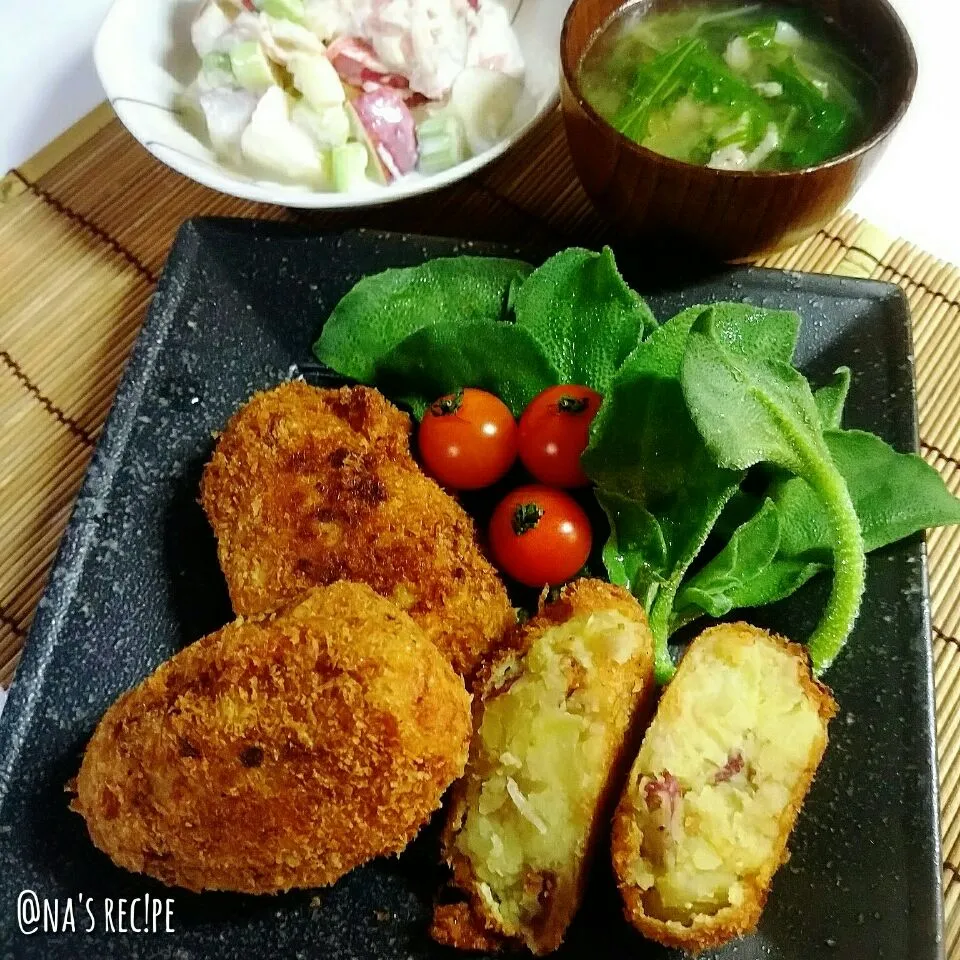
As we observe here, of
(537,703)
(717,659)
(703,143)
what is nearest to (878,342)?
(703,143)

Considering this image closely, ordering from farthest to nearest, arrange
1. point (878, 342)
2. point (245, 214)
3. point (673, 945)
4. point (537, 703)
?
1. point (245, 214)
2. point (878, 342)
3. point (537, 703)
4. point (673, 945)

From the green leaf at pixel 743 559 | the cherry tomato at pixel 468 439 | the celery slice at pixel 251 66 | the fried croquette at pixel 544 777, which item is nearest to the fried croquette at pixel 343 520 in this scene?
the cherry tomato at pixel 468 439

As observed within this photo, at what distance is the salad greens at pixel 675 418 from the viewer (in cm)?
143

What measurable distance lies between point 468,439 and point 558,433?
159 millimetres

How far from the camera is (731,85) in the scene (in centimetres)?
192

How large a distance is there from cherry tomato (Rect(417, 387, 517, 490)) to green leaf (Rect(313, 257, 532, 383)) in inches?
6.7

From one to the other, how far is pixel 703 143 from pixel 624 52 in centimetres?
30

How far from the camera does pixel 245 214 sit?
214cm

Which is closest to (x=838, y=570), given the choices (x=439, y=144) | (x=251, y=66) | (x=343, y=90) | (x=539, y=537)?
(x=539, y=537)

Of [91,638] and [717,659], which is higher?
[91,638]

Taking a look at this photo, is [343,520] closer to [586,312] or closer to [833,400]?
[586,312]

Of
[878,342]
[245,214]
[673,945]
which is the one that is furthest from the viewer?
[245,214]

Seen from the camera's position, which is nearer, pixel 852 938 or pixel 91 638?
pixel 852 938

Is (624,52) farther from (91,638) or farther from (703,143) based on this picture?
(91,638)
